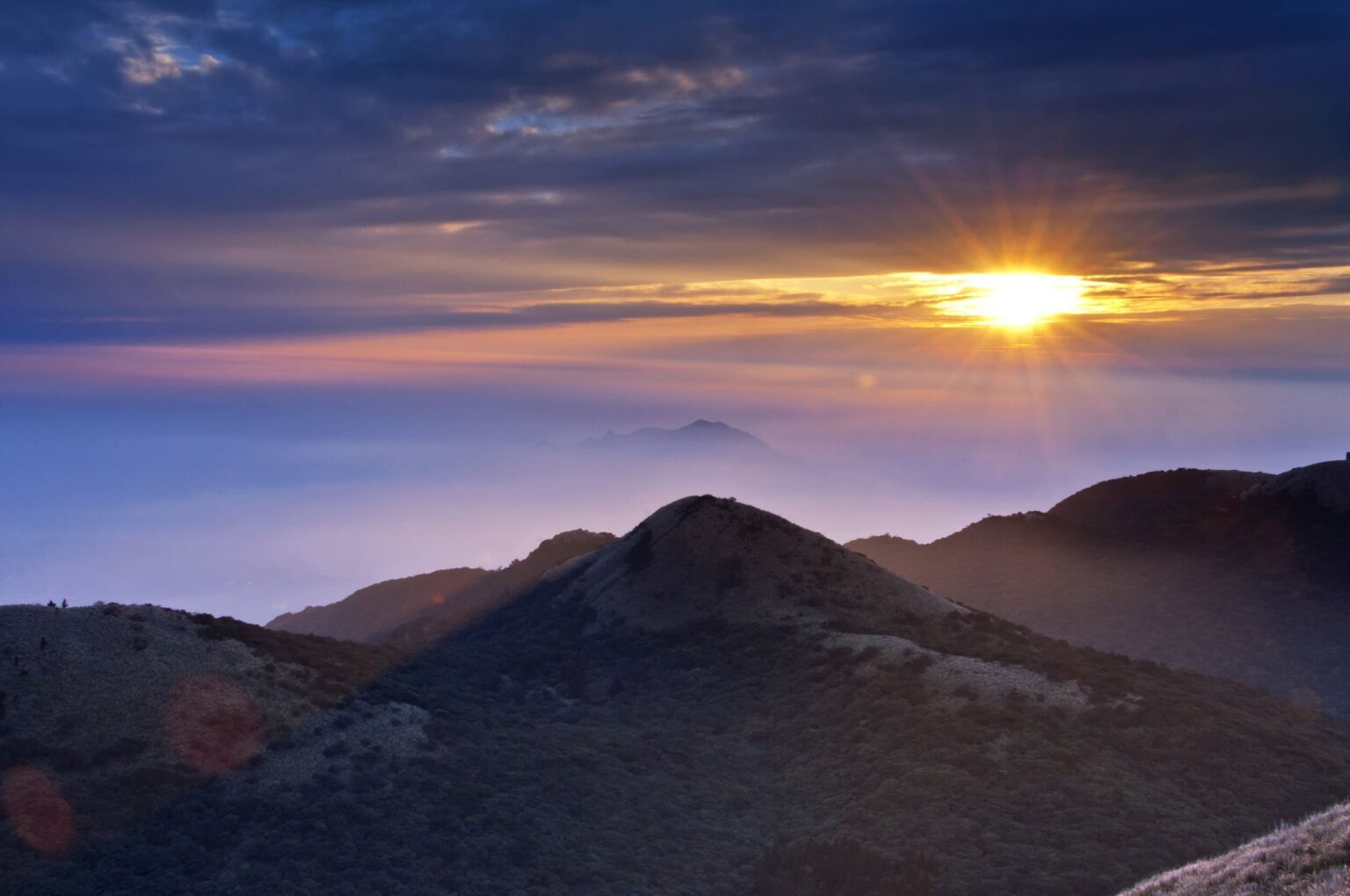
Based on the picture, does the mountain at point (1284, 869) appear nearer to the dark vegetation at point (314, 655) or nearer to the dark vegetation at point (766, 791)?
the dark vegetation at point (766, 791)

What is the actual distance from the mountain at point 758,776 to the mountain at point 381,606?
181 ft

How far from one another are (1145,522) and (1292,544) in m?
15.9

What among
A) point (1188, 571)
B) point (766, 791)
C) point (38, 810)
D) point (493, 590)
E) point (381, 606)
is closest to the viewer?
point (38, 810)

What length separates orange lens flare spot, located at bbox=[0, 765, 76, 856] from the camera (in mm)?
32469

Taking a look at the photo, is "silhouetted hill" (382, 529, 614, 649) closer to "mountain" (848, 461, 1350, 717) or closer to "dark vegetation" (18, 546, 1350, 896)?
"dark vegetation" (18, 546, 1350, 896)

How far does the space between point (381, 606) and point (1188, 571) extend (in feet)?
289

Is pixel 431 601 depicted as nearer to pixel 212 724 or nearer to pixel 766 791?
pixel 212 724

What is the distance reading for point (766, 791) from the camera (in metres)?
43.5

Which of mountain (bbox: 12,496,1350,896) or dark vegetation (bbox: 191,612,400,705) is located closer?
mountain (bbox: 12,496,1350,896)

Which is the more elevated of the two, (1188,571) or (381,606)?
(381,606)

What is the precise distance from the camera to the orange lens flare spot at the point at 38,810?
32469 mm

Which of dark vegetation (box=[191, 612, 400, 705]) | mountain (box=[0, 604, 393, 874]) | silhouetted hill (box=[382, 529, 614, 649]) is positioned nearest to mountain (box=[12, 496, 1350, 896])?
dark vegetation (box=[191, 612, 400, 705])

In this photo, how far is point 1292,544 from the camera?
84.9 meters

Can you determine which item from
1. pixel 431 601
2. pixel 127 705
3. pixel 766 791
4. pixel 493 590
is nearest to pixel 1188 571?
pixel 766 791
